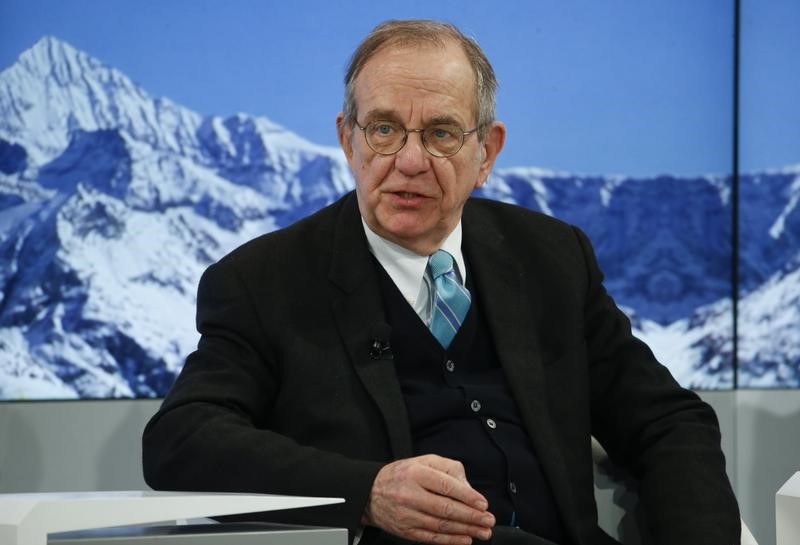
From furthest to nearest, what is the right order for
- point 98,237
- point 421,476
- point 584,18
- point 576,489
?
point 584,18, point 98,237, point 576,489, point 421,476

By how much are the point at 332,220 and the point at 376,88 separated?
298mm

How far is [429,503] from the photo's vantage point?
1.73 metres

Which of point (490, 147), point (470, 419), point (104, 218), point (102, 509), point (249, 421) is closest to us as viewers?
point (102, 509)

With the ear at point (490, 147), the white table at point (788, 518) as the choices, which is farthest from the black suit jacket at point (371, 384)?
the white table at point (788, 518)

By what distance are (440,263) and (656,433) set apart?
536 mm

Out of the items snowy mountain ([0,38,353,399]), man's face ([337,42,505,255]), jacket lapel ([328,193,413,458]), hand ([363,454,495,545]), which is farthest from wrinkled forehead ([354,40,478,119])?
snowy mountain ([0,38,353,399])

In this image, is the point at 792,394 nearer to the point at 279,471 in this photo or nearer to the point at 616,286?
the point at 616,286

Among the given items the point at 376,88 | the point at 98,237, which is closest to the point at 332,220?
the point at 376,88

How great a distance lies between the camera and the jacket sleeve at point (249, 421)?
1.81m

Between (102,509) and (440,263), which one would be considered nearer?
(102,509)

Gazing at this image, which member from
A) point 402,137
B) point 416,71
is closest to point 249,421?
point 402,137

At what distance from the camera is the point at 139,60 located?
10.7ft

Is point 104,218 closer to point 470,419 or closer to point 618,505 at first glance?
point 470,419

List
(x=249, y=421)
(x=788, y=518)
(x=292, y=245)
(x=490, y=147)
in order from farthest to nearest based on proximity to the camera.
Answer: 1. (x=490, y=147)
2. (x=292, y=245)
3. (x=249, y=421)
4. (x=788, y=518)
